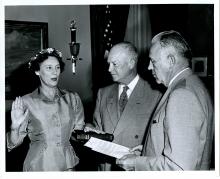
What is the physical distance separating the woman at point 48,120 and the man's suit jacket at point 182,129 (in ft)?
2.41

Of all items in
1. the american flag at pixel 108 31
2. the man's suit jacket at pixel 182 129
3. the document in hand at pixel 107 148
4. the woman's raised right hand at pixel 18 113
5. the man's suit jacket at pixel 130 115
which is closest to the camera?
the man's suit jacket at pixel 182 129

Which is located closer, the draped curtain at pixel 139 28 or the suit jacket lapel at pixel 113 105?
the suit jacket lapel at pixel 113 105

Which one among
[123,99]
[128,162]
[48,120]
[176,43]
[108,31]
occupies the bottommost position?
[128,162]

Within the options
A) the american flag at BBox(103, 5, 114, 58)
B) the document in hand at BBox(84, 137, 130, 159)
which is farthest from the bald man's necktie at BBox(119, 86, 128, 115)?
the american flag at BBox(103, 5, 114, 58)

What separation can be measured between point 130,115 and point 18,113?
31.2 inches

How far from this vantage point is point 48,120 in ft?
7.00

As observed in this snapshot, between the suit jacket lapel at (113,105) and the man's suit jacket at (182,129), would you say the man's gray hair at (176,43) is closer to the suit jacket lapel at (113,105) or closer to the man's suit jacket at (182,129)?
the man's suit jacket at (182,129)

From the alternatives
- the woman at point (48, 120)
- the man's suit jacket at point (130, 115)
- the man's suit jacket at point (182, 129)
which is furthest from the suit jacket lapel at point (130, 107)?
the man's suit jacket at point (182, 129)

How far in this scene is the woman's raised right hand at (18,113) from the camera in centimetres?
196

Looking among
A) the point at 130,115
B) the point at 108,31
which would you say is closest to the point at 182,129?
the point at 130,115

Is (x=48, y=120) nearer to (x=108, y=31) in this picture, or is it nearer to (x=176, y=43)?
(x=176, y=43)
